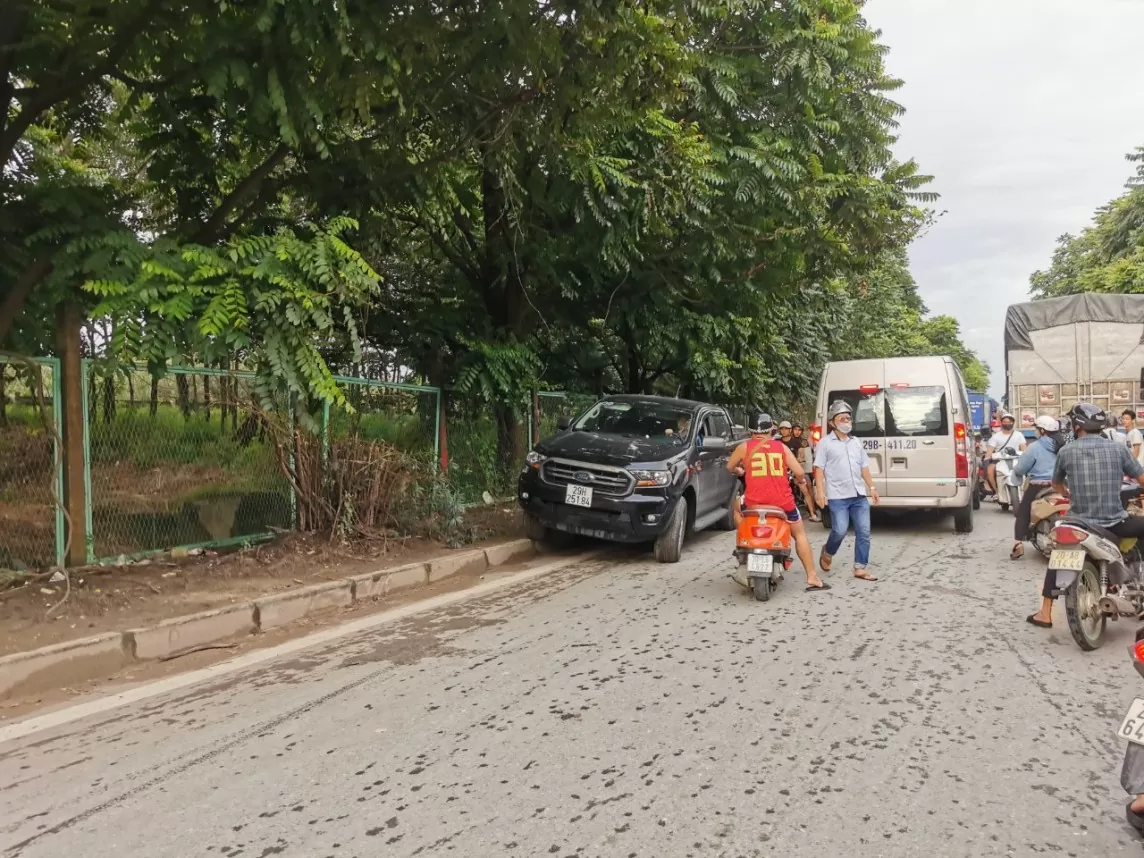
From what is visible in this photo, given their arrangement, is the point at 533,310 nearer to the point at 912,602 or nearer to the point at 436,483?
the point at 436,483

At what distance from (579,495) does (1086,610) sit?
14.8 ft

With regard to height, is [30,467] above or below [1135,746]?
above

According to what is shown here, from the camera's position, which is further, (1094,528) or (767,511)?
(767,511)

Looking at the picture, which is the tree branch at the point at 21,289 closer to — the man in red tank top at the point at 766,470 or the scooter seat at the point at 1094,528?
the man in red tank top at the point at 766,470

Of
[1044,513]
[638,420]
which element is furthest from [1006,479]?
[638,420]

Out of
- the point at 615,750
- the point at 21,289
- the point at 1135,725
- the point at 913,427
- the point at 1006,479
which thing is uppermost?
the point at 21,289

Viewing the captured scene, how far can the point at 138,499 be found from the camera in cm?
682

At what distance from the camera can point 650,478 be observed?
27.0 ft

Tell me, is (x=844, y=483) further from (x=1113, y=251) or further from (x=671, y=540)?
(x=1113, y=251)

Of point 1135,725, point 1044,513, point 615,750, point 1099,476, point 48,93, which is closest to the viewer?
point 1135,725

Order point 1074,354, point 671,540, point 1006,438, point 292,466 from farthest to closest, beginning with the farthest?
1. point 1074,354
2. point 1006,438
3. point 671,540
4. point 292,466

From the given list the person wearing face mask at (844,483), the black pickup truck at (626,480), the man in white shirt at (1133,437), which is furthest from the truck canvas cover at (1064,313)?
the person wearing face mask at (844,483)

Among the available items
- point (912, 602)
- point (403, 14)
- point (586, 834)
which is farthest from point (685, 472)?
point (586, 834)

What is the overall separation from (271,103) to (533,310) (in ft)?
23.2
